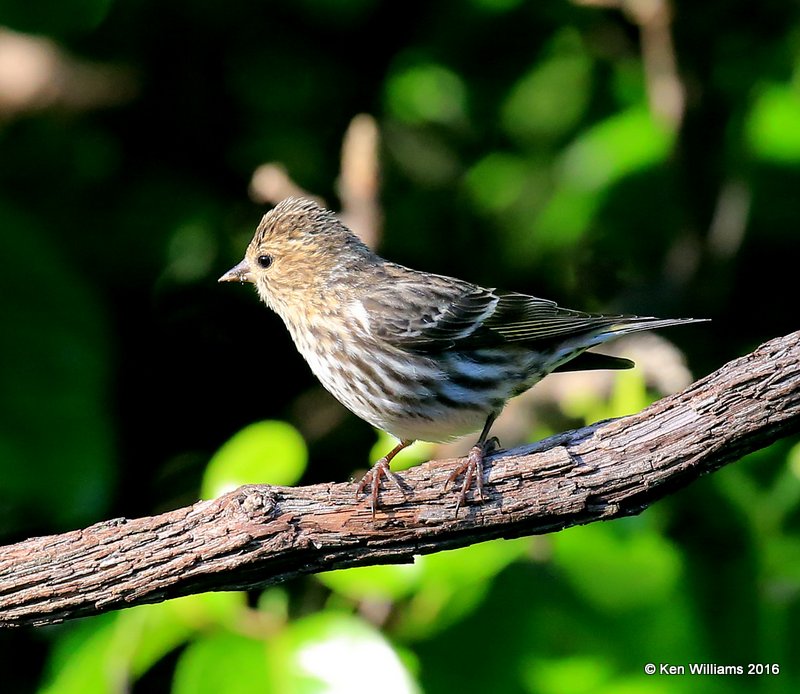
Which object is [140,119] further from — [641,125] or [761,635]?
[761,635]

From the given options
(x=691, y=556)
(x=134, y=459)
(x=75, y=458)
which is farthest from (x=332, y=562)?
(x=134, y=459)

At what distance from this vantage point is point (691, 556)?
16.0 ft

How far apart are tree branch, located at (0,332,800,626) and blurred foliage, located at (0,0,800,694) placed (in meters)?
1.41

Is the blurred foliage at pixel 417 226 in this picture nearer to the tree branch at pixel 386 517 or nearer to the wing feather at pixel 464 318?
the wing feather at pixel 464 318

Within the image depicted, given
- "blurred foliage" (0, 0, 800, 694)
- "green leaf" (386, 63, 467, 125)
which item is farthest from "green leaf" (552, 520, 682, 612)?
"green leaf" (386, 63, 467, 125)

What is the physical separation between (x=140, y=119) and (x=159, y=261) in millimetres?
650

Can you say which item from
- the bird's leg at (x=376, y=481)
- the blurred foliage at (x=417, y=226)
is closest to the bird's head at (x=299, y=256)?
the blurred foliage at (x=417, y=226)

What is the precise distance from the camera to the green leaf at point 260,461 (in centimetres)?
391

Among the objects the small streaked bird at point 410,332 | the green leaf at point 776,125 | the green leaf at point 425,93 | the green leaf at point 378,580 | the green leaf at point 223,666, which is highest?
the green leaf at point 425,93

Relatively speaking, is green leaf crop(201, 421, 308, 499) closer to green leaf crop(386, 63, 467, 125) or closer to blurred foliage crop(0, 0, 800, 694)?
blurred foliage crop(0, 0, 800, 694)

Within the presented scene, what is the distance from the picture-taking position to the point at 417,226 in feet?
18.1

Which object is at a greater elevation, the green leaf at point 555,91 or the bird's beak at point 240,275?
the green leaf at point 555,91

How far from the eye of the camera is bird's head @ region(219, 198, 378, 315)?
457cm

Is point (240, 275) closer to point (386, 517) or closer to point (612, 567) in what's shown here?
point (612, 567)
